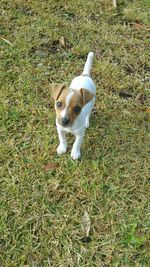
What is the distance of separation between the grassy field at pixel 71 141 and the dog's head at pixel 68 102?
2.60ft

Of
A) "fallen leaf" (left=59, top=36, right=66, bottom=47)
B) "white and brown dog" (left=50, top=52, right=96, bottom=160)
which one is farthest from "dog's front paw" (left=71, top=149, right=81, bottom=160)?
"fallen leaf" (left=59, top=36, right=66, bottom=47)

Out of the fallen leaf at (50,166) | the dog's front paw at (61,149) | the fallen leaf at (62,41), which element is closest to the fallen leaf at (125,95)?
the fallen leaf at (62,41)

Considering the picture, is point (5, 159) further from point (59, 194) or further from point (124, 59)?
point (124, 59)

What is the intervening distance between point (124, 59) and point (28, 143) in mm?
2034

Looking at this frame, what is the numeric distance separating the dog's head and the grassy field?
79cm

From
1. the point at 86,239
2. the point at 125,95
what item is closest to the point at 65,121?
the point at 86,239

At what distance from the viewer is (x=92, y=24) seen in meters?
5.78

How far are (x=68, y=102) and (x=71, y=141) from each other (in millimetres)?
979

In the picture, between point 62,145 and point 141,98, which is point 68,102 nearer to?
point 62,145

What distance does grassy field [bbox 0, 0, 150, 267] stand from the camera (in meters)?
3.44

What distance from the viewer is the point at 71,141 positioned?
13.8 feet

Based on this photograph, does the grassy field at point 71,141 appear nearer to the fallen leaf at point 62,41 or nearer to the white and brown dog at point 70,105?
the fallen leaf at point 62,41

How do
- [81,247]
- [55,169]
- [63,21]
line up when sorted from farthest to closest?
[63,21] < [55,169] < [81,247]

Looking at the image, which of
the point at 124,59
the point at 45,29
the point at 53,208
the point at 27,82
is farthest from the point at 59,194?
the point at 45,29
